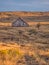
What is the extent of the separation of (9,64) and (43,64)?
2115mm

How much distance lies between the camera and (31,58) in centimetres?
2267

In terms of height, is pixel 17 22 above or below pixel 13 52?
below

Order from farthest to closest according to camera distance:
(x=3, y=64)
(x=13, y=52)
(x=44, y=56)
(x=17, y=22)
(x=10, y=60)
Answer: (x=17, y=22) < (x=44, y=56) < (x=13, y=52) < (x=10, y=60) < (x=3, y=64)

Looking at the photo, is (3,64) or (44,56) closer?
(3,64)

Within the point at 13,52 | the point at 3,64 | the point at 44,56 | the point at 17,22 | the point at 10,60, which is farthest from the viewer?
the point at 17,22

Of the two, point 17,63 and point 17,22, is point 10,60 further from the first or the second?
point 17,22

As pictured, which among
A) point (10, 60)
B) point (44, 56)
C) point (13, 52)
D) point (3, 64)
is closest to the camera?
point (3, 64)

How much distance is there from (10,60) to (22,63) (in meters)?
0.70

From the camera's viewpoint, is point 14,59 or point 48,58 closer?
point 14,59

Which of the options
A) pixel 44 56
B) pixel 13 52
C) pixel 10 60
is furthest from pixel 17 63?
pixel 44 56

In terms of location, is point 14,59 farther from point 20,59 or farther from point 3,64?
point 3,64

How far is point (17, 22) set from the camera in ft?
214

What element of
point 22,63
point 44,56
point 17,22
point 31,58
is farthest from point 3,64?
point 17,22

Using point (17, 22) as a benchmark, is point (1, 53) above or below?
above
